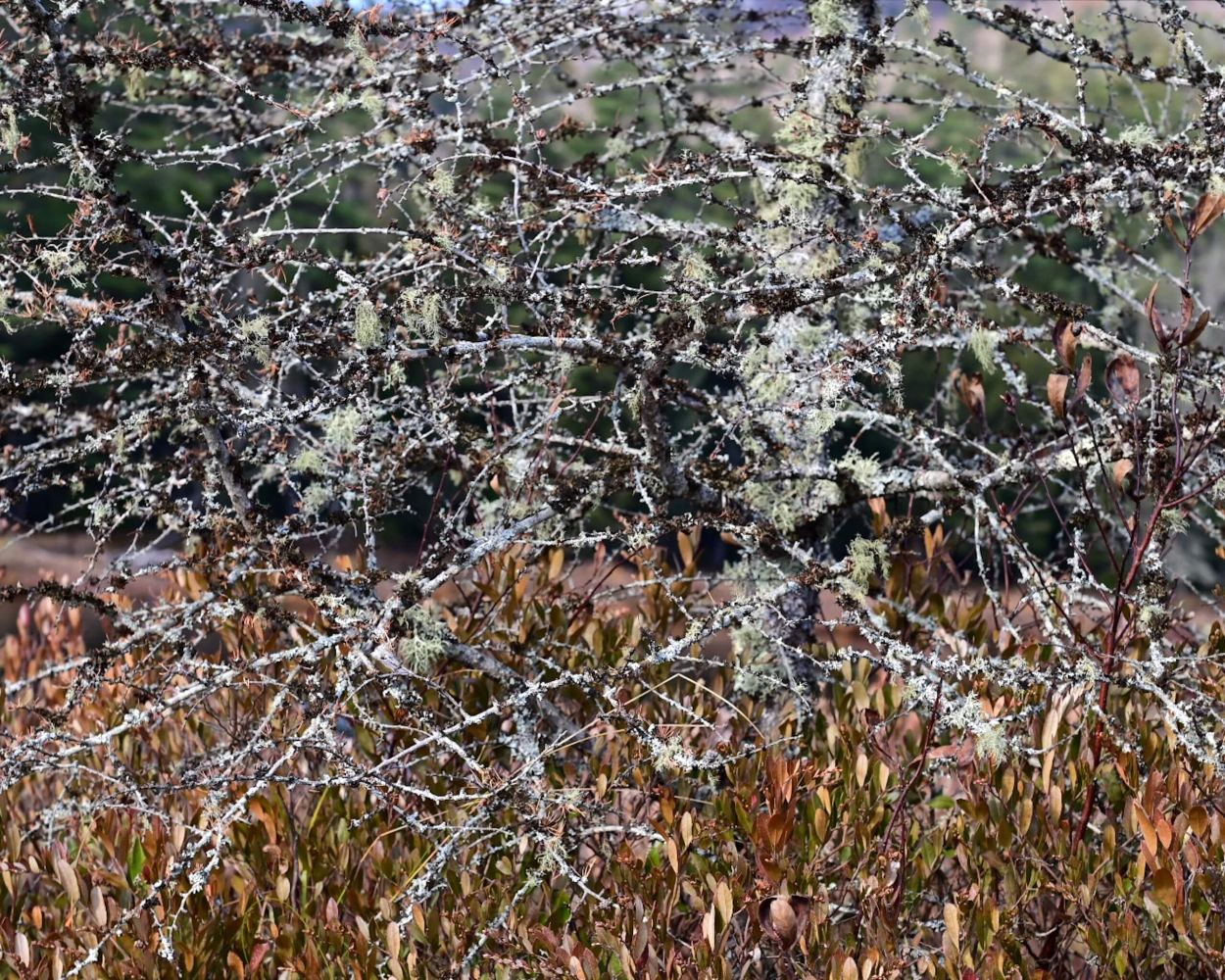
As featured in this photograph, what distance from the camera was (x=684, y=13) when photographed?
4.34 metres

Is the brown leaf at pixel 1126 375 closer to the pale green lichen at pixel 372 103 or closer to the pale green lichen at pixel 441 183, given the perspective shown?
the pale green lichen at pixel 441 183

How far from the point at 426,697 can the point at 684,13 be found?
238 centimetres

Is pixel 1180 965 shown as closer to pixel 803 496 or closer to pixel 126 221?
pixel 803 496

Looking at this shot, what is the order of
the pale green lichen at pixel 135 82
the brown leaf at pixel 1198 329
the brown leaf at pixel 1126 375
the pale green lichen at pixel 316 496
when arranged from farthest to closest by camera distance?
the pale green lichen at pixel 316 496 → the pale green lichen at pixel 135 82 → the brown leaf at pixel 1126 375 → the brown leaf at pixel 1198 329

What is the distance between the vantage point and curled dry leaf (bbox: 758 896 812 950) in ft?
8.04

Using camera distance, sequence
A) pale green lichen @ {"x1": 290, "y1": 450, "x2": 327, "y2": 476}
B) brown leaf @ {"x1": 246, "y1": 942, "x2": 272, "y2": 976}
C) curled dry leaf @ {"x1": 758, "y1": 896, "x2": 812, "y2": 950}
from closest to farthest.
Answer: curled dry leaf @ {"x1": 758, "y1": 896, "x2": 812, "y2": 950} < brown leaf @ {"x1": 246, "y1": 942, "x2": 272, "y2": 976} < pale green lichen @ {"x1": 290, "y1": 450, "x2": 327, "y2": 476}

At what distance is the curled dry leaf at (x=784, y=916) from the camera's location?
2449mm

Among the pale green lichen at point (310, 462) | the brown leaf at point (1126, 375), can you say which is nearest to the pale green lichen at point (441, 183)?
the pale green lichen at point (310, 462)

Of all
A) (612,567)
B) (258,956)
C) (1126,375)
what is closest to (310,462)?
(612,567)

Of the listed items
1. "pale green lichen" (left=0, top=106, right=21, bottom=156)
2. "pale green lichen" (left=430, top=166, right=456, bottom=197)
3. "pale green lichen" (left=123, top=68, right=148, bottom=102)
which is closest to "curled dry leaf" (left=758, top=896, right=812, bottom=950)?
"pale green lichen" (left=430, top=166, right=456, bottom=197)

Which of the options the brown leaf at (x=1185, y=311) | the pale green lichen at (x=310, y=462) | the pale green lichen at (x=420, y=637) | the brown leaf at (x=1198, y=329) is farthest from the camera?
the pale green lichen at (x=310, y=462)

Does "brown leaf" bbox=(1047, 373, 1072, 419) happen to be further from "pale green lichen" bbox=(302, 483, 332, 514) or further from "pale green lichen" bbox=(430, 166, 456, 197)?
"pale green lichen" bbox=(302, 483, 332, 514)

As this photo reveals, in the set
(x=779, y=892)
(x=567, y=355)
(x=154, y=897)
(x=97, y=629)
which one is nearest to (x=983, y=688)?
(x=779, y=892)

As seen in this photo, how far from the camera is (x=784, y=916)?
96.5 inches
